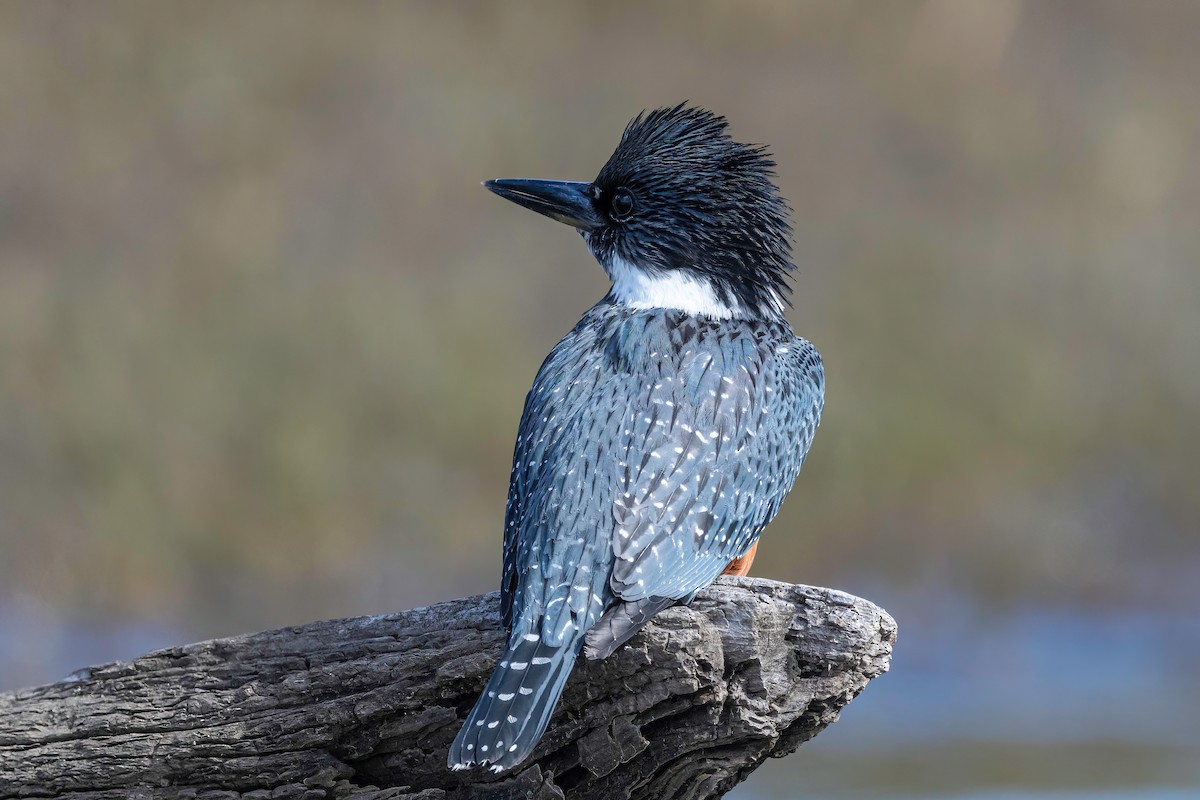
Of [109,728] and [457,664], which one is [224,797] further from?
[457,664]

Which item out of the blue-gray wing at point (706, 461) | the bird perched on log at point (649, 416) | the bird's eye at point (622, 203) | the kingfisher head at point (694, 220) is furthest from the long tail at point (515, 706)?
the bird's eye at point (622, 203)

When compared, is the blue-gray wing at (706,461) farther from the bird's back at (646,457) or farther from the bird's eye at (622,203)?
the bird's eye at (622,203)

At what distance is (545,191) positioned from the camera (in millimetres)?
3998

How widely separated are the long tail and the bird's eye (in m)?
1.40

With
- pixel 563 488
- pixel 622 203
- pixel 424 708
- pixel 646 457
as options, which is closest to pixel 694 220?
pixel 622 203

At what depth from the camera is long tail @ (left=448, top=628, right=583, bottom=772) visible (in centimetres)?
280

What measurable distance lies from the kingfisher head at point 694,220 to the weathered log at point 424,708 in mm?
912

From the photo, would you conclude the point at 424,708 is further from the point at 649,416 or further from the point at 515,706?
the point at 649,416

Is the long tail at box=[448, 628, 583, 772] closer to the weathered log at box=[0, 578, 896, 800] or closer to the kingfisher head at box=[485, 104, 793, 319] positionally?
the weathered log at box=[0, 578, 896, 800]

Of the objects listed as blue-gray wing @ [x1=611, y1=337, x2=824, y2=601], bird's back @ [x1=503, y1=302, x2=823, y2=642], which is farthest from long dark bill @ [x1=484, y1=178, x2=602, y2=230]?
blue-gray wing @ [x1=611, y1=337, x2=824, y2=601]

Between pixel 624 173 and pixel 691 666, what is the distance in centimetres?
144

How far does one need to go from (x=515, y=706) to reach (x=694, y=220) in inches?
60.7

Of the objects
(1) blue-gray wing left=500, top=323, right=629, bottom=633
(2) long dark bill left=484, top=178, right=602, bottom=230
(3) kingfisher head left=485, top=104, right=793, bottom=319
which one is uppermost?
(2) long dark bill left=484, top=178, right=602, bottom=230

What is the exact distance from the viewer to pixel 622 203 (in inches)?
153
